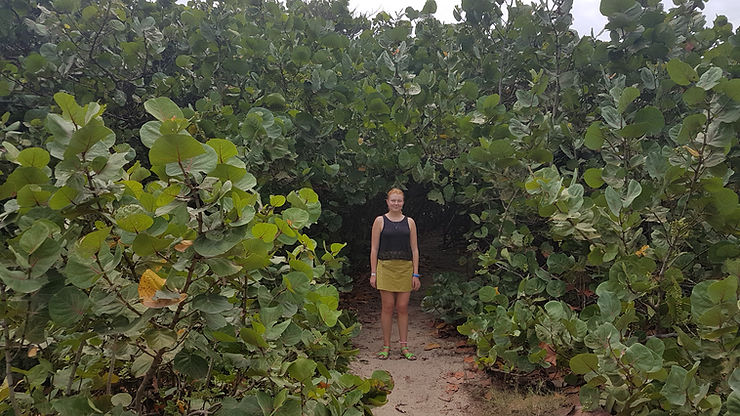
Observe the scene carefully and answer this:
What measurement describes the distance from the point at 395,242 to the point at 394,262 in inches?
8.0

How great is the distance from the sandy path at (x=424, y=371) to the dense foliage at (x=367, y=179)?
1.10ft

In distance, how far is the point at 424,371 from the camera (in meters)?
4.18

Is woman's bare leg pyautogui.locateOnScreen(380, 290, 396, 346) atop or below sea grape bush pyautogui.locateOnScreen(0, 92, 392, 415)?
below

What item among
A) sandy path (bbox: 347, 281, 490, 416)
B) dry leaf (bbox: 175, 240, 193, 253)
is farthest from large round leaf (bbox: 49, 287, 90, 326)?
sandy path (bbox: 347, 281, 490, 416)

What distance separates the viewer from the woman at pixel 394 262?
14.7ft

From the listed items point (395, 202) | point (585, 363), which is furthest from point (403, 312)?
point (585, 363)

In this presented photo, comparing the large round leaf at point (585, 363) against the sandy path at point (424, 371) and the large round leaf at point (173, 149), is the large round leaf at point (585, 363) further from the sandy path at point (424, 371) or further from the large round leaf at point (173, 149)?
the large round leaf at point (173, 149)

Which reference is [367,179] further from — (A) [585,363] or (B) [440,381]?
(A) [585,363]

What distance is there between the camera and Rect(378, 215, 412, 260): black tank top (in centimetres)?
447

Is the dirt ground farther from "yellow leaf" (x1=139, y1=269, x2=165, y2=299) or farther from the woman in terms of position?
"yellow leaf" (x1=139, y1=269, x2=165, y2=299)

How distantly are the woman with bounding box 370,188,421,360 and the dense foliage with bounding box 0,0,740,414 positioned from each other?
67 cm

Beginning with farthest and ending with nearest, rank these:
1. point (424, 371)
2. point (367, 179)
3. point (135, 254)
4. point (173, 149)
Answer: point (367, 179)
point (424, 371)
point (135, 254)
point (173, 149)

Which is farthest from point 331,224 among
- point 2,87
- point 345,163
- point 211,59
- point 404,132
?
point 2,87

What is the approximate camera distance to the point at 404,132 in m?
5.00
